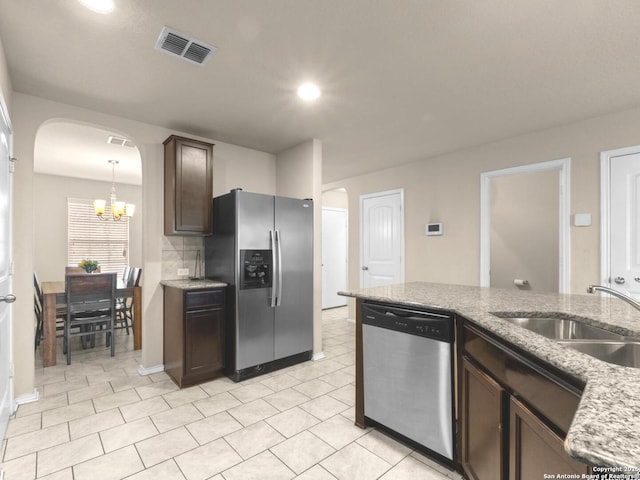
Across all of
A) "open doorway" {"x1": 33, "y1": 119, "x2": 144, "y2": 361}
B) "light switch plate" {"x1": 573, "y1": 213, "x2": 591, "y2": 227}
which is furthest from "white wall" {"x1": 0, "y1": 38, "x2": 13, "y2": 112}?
"light switch plate" {"x1": 573, "y1": 213, "x2": 591, "y2": 227}

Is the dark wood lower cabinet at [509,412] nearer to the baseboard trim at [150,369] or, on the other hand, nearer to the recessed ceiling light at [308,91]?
the recessed ceiling light at [308,91]

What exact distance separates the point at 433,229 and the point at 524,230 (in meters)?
1.46

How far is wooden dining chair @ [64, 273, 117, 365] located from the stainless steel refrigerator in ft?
4.14

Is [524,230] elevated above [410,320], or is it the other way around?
[524,230]

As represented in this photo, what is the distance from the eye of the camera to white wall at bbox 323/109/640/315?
10.1 ft

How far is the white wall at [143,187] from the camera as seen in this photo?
261cm

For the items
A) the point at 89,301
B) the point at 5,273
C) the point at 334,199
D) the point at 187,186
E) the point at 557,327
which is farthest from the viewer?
→ the point at 334,199

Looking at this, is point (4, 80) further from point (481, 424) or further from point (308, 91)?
point (481, 424)

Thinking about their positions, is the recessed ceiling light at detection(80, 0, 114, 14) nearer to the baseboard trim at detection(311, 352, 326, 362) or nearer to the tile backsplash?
the tile backsplash

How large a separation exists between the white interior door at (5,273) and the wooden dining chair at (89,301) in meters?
1.22

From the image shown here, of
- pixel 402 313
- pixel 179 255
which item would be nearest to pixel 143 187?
pixel 179 255

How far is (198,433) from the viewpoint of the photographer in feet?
7.22

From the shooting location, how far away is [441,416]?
1.80 m

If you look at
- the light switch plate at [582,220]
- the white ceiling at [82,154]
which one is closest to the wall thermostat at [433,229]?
the light switch plate at [582,220]
